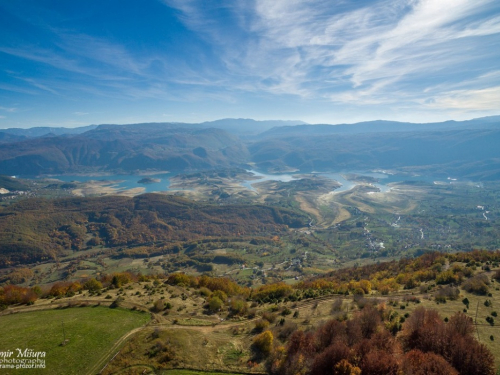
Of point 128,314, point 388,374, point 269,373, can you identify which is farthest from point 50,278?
point 388,374

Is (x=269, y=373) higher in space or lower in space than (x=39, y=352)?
lower

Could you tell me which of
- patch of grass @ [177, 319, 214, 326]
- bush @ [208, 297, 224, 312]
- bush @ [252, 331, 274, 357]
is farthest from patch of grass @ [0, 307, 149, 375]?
bush @ [252, 331, 274, 357]

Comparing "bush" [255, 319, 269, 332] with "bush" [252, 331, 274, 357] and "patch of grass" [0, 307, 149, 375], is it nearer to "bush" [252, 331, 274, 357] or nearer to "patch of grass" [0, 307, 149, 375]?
"bush" [252, 331, 274, 357]

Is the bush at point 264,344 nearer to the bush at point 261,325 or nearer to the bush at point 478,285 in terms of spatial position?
the bush at point 261,325

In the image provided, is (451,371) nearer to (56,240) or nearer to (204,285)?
(204,285)

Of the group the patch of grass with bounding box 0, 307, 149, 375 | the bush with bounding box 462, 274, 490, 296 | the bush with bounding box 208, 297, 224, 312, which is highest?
the patch of grass with bounding box 0, 307, 149, 375

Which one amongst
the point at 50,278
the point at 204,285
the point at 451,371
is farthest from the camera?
the point at 50,278

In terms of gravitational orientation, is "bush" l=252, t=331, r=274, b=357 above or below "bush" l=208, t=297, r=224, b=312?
above

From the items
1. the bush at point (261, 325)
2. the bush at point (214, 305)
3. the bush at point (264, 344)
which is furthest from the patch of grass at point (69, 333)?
the bush at point (264, 344)

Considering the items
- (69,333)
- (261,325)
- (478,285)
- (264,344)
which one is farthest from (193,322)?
(478,285)
